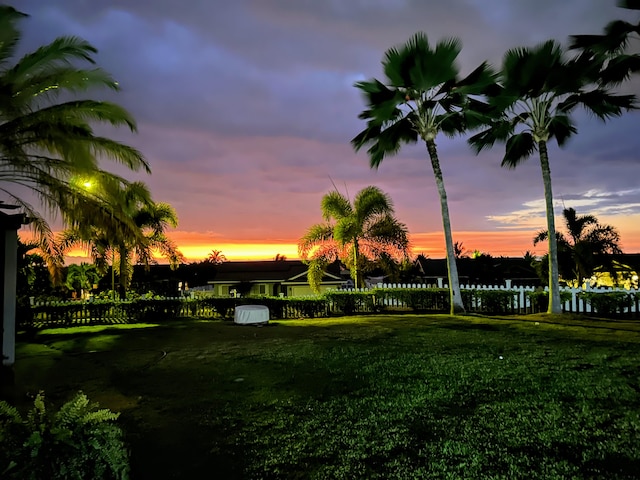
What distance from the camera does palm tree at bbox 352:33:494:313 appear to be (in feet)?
44.3

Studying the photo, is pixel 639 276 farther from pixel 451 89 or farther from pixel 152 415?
pixel 152 415

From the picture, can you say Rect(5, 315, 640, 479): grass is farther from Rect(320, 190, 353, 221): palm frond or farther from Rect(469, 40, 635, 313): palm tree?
Rect(320, 190, 353, 221): palm frond

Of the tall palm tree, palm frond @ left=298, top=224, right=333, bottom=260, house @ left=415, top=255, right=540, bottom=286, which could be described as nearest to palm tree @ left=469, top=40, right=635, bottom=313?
palm frond @ left=298, top=224, right=333, bottom=260

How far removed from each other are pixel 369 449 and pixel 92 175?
8064 mm

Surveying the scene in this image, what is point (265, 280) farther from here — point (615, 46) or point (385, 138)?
point (615, 46)

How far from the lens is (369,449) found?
395 cm

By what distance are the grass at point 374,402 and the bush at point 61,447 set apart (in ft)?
2.51

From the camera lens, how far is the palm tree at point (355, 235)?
20031 millimetres

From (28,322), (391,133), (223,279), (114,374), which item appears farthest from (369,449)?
(223,279)

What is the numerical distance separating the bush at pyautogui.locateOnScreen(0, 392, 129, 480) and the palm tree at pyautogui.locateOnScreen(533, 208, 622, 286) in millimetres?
22678

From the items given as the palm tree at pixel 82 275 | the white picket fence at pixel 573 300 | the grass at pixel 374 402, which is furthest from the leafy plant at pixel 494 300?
the palm tree at pixel 82 275

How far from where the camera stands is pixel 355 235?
2017cm

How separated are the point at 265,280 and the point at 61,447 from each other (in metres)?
36.8

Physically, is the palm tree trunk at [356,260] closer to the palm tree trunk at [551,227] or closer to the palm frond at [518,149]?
the palm frond at [518,149]
